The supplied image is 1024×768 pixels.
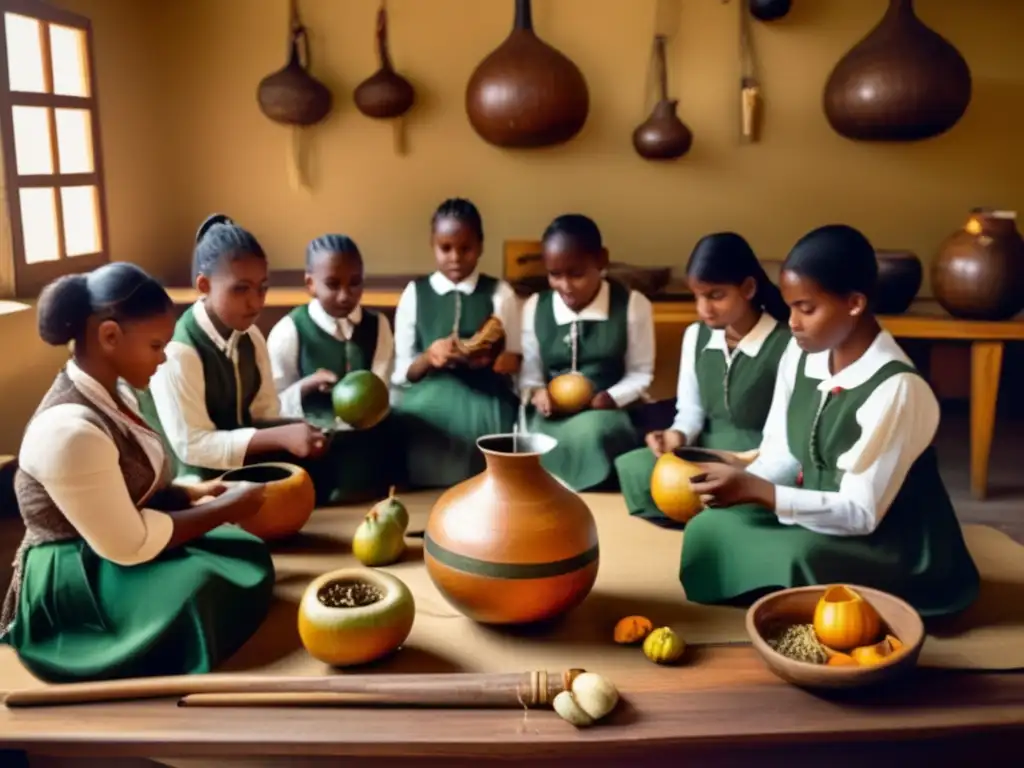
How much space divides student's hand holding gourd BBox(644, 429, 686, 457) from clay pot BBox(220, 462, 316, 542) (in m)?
1.05

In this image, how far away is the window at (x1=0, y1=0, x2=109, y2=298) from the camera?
3080 millimetres

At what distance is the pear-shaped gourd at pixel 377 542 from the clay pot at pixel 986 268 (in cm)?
242

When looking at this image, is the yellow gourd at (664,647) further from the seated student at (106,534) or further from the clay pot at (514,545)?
the seated student at (106,534)

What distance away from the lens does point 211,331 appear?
272cm

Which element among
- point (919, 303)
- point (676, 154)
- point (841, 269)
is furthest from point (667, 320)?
point (841, 269)

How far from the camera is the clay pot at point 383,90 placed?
4.39 metres

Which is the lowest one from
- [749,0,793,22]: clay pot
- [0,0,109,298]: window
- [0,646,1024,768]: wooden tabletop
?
[0,646,1024,768]: wooden tabletop

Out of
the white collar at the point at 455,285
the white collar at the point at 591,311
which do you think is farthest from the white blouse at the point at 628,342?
the white collar at the point at 455,285

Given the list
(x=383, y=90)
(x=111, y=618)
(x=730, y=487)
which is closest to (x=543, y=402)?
(x=730, y=487)

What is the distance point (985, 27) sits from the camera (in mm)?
4387

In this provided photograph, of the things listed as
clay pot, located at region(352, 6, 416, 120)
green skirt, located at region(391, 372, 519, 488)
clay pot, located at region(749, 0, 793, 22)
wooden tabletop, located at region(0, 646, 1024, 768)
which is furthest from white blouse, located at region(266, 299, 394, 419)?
clay pot, located at region(749, 0, 793, 22)

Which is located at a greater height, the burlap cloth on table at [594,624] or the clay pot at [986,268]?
the clay pot at [986,268]

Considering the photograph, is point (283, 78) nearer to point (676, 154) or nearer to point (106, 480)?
point (676, 154)

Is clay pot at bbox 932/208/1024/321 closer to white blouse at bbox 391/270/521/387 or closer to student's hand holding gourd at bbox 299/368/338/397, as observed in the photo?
white blouse at bbox 391/270/521/387
